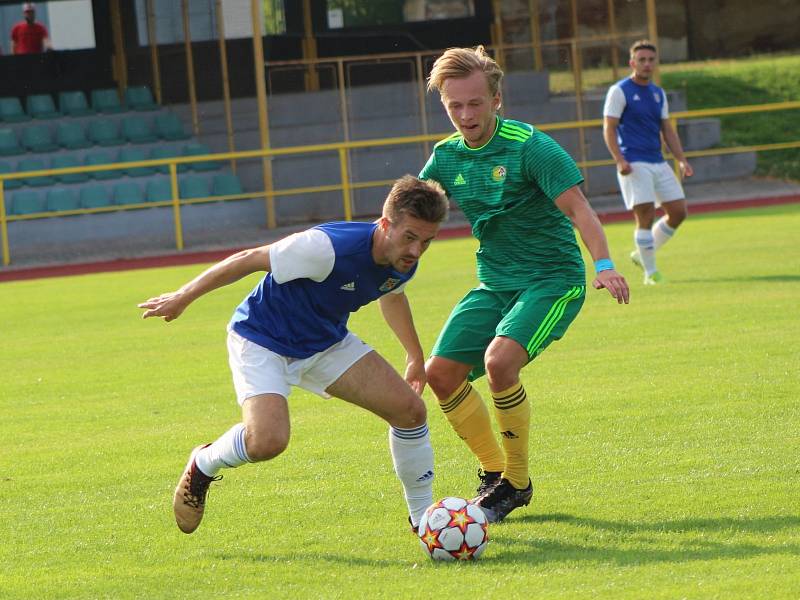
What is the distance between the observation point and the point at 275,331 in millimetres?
5051

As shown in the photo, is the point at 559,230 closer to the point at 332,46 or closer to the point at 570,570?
the point at 570,570

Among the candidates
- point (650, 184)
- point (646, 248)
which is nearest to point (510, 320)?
point (646, 248)

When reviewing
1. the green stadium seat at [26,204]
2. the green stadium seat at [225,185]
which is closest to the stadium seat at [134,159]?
the green stadium seat at [225,185]

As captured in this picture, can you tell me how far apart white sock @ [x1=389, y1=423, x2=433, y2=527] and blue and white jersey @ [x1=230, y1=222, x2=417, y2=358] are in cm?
47

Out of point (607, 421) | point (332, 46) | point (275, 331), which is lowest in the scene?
point (607, 421)

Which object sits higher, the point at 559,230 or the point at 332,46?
the point at 332,46

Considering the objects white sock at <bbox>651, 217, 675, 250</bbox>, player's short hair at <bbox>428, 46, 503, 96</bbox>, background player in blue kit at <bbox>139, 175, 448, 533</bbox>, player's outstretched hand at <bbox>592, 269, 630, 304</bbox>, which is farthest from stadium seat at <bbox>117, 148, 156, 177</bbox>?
player's outstretched hand at <bbox>592, 269, 630, 304</bbox>

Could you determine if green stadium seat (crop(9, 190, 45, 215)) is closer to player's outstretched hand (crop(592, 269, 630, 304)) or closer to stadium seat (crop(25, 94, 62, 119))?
stadium seat (crop(25, 94, 62, 119))

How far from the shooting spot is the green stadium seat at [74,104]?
25.8 m

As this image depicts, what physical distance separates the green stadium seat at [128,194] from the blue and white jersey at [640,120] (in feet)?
39.8

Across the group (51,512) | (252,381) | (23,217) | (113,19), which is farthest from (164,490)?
(113,19)

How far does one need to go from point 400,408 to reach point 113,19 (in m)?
22.7

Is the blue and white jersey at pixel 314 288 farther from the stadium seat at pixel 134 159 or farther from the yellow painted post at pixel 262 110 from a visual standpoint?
the stadium seat at pixel 134 159

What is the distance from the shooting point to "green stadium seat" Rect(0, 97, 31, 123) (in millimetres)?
25344
